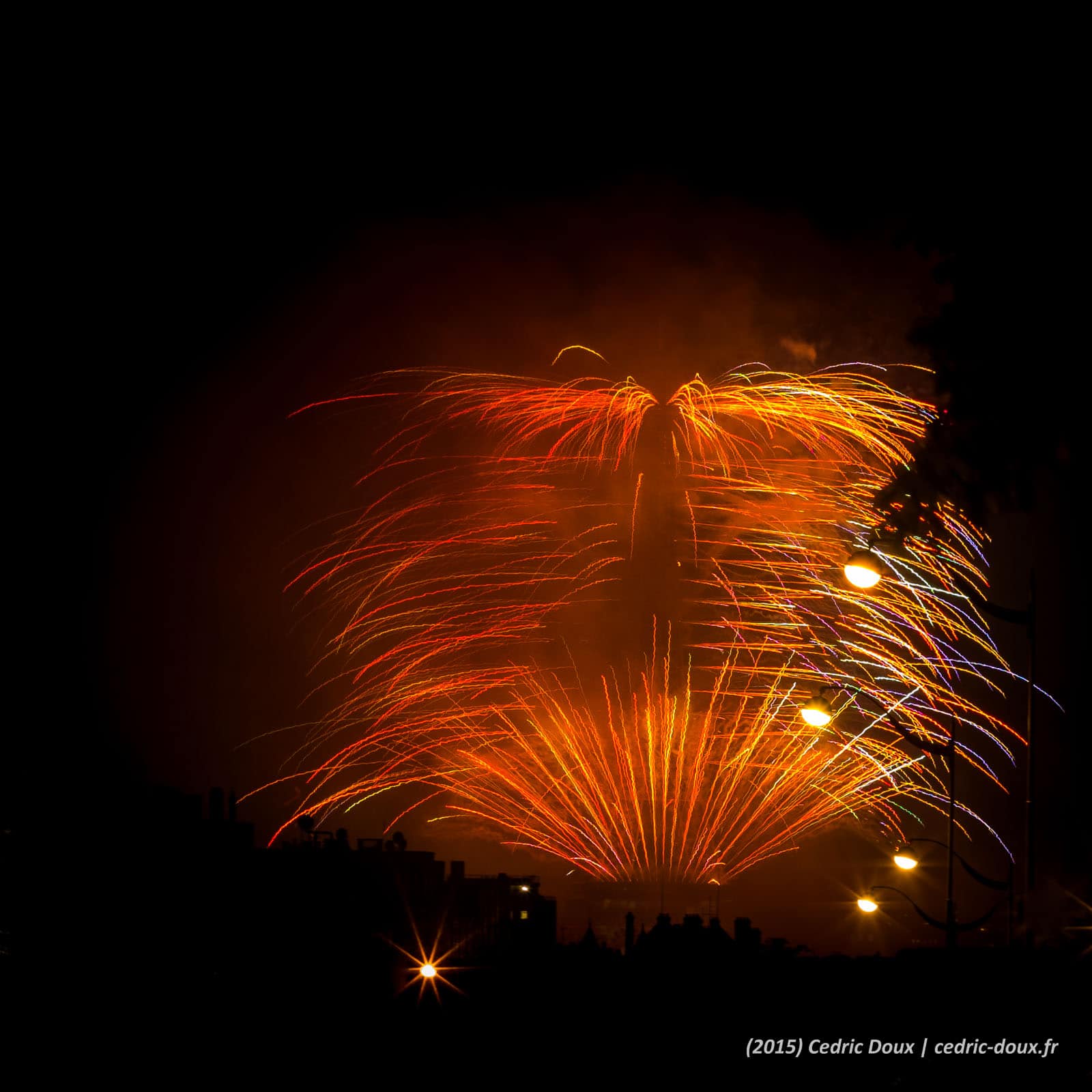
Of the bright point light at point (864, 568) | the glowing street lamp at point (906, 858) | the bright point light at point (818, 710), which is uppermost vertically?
the glowing street lamp at point (906, 858)

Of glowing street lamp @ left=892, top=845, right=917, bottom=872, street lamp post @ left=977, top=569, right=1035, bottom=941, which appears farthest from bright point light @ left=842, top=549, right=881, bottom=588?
glowing street lamp @ left=892, top=845, right=917, bottom=872

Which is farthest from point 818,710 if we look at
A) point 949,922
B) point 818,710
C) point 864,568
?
point 949,922

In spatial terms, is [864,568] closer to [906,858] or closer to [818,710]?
[818,710]

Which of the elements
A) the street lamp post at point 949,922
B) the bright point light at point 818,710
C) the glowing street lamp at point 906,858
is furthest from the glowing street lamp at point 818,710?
the glowing street lamp at point 906,858

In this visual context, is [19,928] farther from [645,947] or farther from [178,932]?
[645,947]

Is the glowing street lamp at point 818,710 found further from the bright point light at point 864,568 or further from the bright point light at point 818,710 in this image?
the bright point light at point 864,568

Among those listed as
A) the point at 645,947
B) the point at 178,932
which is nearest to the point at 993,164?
the point at 645,947
